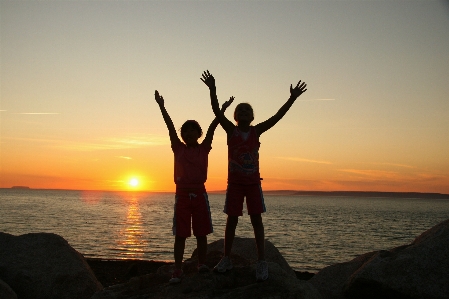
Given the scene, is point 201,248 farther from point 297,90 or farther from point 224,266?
point 297,90

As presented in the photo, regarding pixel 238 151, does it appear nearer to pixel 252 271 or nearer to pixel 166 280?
pixel 252 271

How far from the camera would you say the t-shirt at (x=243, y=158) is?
5914 mm

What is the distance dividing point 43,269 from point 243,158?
16.7 feet

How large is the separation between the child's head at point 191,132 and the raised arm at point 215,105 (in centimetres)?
50

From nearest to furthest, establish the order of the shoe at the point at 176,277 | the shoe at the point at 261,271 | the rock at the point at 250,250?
1. the shoe at the point at 261,271
2. the shoe at the point at 176,277
3. the rock at the point at 250,250

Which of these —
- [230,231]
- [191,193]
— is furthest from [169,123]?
[230,231]

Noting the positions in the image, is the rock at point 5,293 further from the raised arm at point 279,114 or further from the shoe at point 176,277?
the raised arm at point 279,114

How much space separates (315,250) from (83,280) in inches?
942

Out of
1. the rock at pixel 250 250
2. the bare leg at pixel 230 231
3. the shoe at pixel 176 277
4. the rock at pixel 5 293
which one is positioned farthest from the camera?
the rock at pixel 250 250

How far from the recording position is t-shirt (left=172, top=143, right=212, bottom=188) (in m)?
6.24

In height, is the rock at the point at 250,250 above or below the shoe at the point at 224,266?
below

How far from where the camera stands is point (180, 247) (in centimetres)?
615

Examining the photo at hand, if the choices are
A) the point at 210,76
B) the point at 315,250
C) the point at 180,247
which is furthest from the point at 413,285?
the point at 315,250

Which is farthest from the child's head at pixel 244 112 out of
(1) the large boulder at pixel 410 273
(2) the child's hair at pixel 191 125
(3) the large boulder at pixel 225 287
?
(1) the large boulder at pixel 410 273
